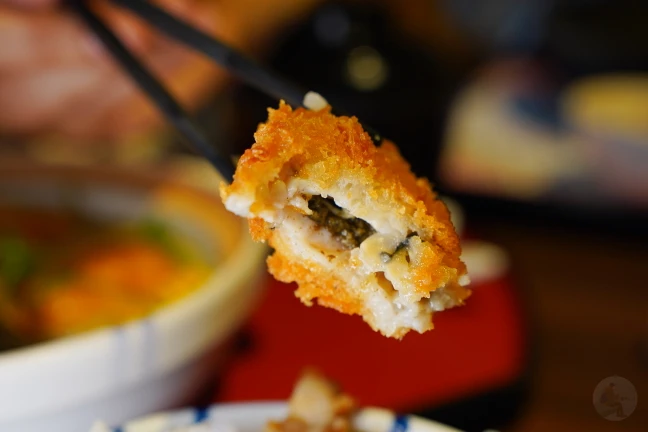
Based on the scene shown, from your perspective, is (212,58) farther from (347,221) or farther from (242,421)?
(242,421)

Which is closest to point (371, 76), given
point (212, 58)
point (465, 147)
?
point (465, 147)

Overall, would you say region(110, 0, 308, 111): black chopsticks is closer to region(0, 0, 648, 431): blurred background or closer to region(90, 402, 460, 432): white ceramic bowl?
region(0, 0, 648, 431): blurred background

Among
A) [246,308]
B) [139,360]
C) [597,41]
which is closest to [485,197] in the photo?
[597,41]

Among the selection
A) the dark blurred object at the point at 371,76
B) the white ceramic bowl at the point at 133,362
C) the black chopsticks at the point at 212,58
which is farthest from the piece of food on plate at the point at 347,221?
the dark blurred object at the point at 371,76

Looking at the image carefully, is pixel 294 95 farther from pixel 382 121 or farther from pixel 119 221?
pixel 382 121

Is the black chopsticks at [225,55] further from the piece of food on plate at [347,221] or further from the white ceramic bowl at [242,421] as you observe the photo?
the white ceramic bowl at [242,421]
